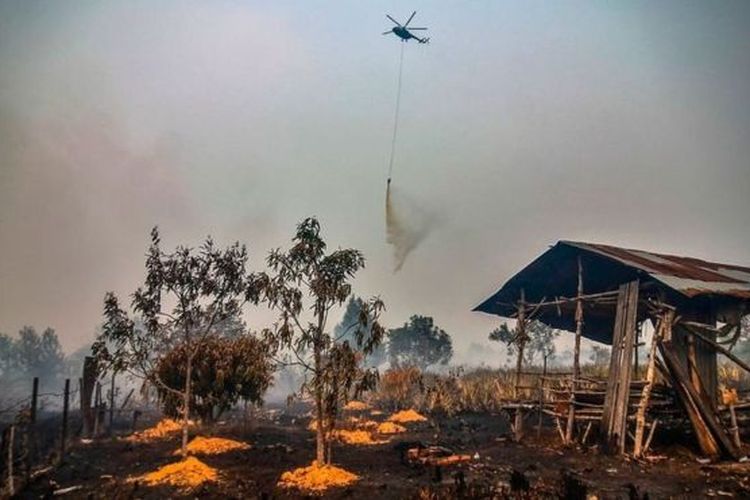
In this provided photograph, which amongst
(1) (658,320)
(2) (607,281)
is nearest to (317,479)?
(1) (658,320)

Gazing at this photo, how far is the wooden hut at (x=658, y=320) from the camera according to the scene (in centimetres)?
1347

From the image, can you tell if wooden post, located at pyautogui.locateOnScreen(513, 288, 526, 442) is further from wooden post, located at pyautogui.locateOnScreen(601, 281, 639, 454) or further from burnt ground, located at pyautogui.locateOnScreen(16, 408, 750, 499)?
wooden post, located at pyautogui.locateOnScreen(601, 281, 639, 454)

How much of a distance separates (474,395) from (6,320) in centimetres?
18746

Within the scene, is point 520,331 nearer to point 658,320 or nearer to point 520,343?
point 520,343

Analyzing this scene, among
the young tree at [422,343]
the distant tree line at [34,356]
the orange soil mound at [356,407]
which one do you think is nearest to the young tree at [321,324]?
the orange soil mound at [356,407]

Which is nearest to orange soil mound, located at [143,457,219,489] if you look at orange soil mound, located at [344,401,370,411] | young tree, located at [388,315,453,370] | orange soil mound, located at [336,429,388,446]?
orange soil mound, located at [336,429,388,446]

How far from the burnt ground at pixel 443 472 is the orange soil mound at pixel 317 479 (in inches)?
12.2

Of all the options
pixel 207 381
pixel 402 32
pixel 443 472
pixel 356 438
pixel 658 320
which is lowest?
pixel 356 438

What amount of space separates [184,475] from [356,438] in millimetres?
7642

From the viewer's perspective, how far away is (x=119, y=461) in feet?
48.5

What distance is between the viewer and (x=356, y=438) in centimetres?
1816

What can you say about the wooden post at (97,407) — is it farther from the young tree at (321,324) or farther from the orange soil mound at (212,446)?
the young tree at (321,324)

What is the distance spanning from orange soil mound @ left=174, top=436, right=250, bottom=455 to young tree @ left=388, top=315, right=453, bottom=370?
38593 mm

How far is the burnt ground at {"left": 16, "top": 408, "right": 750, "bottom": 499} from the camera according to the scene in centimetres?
1006
